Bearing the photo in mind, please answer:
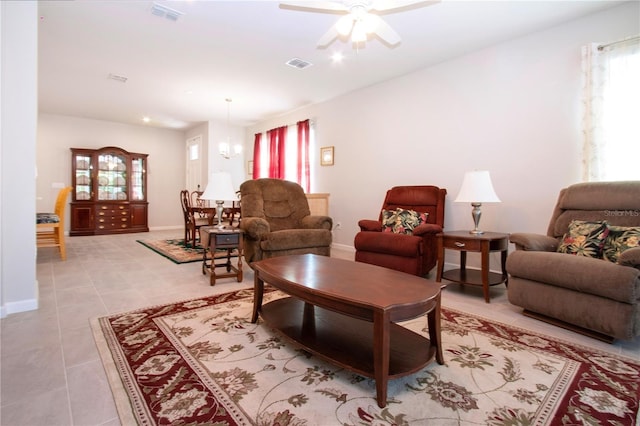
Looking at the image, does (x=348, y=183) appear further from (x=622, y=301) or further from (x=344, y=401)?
(x=344, y=401)

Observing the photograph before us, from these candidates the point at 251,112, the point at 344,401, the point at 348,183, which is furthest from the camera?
the point at 251,112

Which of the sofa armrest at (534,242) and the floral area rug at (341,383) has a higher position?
the sofa armrest at (534,242)

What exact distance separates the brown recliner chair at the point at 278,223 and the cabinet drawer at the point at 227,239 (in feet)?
0.58

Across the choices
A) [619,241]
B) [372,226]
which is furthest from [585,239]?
[372,226]

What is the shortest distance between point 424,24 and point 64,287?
4365 mm

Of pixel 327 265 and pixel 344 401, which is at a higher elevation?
pixel 327 265

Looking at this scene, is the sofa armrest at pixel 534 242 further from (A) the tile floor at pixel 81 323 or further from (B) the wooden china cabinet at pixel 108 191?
(B) the wooden china cabinet at pixel 108 191

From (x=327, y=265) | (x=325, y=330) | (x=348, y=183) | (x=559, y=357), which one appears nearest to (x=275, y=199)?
(x=348, y=183)

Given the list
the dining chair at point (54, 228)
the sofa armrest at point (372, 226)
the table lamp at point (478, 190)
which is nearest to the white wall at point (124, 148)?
the dining chair at point (54, 228)

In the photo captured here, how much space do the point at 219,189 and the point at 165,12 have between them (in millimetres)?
1738

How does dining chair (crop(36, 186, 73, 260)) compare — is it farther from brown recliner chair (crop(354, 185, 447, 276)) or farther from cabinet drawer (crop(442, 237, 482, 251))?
cabinet drawer (crop(442, 237, 482, 251))

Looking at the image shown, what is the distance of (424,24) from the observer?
3154 millimetres

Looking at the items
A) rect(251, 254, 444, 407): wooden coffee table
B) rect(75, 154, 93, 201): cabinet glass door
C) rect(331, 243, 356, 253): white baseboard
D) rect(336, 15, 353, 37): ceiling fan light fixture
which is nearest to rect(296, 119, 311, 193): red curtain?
rect(331, 243, 356, 253): white baseboard

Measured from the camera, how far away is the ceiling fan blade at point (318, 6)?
216 cm
